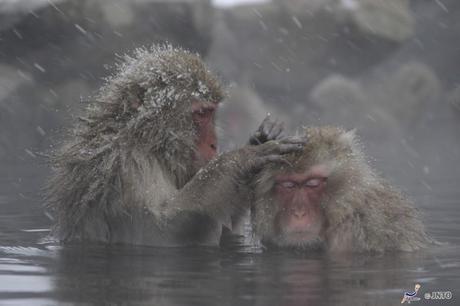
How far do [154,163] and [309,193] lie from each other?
0.85m

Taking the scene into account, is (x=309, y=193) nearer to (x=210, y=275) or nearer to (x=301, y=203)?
(x=301, y=203)

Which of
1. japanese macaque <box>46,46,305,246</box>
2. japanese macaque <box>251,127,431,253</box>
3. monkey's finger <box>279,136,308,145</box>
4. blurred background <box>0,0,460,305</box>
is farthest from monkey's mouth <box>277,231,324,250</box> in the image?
monkey's finger <box>279,136,308,145</box>

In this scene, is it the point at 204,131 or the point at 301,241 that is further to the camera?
the point at 204,131

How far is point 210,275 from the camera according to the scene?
4.62 m

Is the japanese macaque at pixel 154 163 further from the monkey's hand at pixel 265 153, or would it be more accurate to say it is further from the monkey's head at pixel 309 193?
the monkey's head at pixel 309 193

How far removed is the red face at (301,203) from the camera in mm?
5305

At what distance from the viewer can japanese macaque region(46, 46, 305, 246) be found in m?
5.42

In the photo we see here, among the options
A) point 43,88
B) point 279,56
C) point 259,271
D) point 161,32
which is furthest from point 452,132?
point 259,271

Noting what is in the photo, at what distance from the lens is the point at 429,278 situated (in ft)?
15.0

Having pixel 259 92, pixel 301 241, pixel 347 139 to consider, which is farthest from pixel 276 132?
pixel 259 92

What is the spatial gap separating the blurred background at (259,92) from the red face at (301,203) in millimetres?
199

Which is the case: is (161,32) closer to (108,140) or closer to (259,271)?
(108,140)

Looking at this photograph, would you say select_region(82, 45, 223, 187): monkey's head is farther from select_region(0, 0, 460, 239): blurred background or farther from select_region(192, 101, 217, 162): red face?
select_region(0, 0, 460, 239): blurred background

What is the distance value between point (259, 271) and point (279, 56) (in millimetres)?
13993
